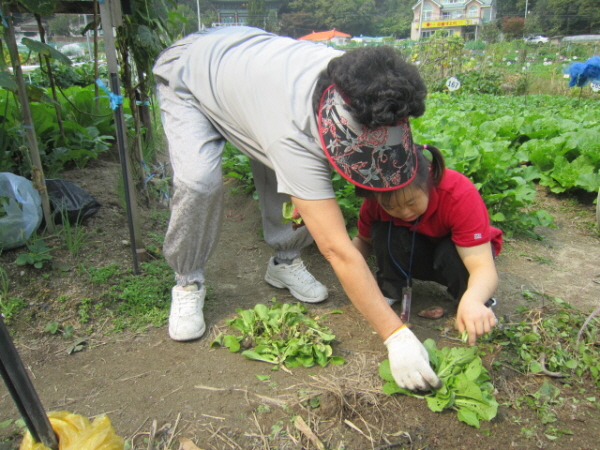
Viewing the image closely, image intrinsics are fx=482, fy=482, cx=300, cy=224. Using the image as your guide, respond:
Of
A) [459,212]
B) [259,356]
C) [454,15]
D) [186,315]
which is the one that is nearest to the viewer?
[459,212]

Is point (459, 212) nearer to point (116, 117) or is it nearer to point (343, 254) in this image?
point (343, 254)

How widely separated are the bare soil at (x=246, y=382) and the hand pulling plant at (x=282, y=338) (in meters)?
0.04

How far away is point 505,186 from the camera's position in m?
3.04

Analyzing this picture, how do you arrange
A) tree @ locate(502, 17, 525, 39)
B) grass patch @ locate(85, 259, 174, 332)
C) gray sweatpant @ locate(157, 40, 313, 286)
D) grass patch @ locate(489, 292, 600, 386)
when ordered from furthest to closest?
tree @ locate(502, 17, 525, 39) → grass patch @ locate(85, 259, 174, 332) → gray sweatpant @ locate(157, 40, 313, 286) → grass patch @ locate(489, 292, 600, 386)

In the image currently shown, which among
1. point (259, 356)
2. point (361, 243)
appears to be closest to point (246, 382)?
point (259, 356)

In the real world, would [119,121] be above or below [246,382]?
above

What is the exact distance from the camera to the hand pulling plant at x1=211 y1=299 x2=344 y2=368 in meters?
1.84

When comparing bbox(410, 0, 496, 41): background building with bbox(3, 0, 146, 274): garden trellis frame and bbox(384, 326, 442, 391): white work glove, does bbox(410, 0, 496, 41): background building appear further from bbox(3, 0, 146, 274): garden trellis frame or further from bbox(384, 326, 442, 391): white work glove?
bbox(384, 326, 442, 391): white work glove

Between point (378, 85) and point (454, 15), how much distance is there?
60.2m

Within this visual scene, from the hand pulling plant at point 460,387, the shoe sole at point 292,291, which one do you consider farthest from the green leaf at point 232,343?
the hand pulling plant at point 460,387

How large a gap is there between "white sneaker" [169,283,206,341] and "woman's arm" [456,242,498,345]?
1.04 metres

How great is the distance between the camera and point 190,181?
1807 millimetres

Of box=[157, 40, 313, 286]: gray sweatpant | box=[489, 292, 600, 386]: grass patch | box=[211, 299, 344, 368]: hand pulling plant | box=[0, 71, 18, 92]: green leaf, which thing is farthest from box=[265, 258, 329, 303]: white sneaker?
box=[0, 71, 18, 92]: green leaf

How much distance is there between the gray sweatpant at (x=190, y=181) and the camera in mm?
1828
